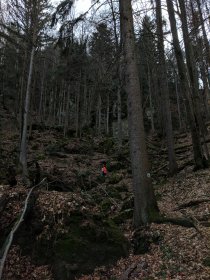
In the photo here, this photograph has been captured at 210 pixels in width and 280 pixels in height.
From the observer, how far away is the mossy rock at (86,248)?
21.5ft

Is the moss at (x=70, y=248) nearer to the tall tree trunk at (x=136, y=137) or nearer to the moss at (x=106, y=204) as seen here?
the tall tree trunk at (x=136, y=137)

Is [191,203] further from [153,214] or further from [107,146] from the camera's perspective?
[107,146]

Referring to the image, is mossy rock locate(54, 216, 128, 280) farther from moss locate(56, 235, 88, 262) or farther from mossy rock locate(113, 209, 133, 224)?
mossy rock locate(113, 209, 133, 224)

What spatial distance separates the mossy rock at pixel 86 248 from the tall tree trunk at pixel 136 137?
0.97 m

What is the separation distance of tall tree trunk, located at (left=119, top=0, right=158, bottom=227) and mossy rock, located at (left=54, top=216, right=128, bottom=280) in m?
0.97

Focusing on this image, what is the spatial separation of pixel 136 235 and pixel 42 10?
14.5 metres

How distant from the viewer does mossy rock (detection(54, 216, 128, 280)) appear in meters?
6.55

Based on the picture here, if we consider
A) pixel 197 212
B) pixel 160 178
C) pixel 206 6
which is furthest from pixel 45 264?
pixel 206 6

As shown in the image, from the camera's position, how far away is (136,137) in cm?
834

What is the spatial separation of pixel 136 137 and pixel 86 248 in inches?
123

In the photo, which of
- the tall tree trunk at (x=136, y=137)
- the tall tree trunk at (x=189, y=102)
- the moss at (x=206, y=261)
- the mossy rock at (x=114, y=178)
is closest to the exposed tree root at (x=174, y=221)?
the tall tree trunk at (x=136, y=137)

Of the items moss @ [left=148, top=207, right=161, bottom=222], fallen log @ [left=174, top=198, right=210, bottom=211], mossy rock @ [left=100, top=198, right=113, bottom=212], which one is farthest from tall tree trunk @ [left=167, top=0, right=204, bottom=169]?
moss @ [left=148, top=207, right=161, bottom=222]

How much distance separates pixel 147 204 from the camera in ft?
26.5

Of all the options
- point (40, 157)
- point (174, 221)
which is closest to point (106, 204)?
point (174, 221)
